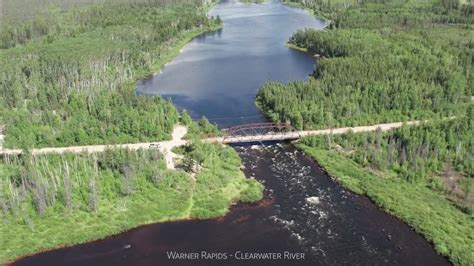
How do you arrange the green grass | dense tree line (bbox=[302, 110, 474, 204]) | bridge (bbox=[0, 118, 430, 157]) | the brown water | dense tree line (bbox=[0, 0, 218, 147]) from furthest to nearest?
dense tree line (bbox=[0, 0, 218, 147]) → bridge (bbox=[0, 118, 430, 157]) → dense tree line (bbox=[302, 110, 474, 204]) → the green grass → the brown water

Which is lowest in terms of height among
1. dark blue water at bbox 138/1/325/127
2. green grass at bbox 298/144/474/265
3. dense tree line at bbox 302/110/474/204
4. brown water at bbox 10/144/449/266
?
brown water at bbox 10/144/449/266

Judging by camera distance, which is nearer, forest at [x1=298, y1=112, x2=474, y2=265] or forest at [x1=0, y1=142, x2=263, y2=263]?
forest at [x1=298, y1=112, x2=474, y2=265]

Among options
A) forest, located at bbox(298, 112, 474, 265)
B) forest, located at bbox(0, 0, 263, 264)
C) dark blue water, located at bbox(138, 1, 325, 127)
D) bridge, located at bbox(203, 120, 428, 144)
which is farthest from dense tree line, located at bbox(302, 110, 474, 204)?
dark blue water, located at bbox(138, 1, 325, 127)

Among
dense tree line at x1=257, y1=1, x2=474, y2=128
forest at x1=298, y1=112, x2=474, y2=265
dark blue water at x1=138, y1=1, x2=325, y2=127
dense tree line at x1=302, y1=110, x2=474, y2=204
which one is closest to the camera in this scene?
forest at x1=298, y1=112, x2=474, y2=265

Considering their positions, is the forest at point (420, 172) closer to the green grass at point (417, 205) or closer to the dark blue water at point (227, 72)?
the green grass at point (417, 205)

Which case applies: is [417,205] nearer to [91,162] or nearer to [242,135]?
[242,135]

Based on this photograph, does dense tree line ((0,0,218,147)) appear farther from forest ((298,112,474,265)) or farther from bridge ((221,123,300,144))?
forest ((298,112,474,265))

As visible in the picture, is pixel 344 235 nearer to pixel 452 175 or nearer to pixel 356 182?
pixel 356 182

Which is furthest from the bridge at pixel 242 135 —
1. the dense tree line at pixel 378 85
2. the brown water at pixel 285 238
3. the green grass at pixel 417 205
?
the brown water at pixel 285 238
